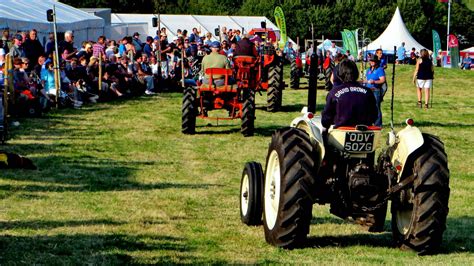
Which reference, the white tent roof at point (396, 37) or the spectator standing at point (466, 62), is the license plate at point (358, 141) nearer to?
the white tent roof at point (396, 37)

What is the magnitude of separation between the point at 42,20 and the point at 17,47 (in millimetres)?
6252

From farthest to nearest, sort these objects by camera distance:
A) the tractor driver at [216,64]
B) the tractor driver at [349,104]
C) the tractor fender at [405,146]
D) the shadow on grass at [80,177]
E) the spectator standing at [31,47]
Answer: the spectator standing at [31,47], the tractor driver at [216,64], the shadow on grass at [80,177], the tractor driver at [349,104], the tractor fender at [405,146]

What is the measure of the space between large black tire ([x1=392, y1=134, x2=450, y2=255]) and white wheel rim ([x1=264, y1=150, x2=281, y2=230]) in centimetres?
123

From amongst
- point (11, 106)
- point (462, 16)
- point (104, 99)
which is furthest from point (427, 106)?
point (462, 16)

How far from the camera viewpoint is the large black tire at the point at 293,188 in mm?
8211

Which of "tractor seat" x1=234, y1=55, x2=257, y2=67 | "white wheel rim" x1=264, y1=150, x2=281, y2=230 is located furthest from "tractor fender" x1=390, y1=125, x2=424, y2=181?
"tractor seat" x1=234, y1=55, x2=257, y2=67

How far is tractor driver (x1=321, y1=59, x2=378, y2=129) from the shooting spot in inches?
340

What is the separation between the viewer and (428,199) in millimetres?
8164

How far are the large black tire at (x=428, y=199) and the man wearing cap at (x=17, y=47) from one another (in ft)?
51.6

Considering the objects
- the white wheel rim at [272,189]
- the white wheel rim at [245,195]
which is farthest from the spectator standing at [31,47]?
the white wheel rim at [272,189]

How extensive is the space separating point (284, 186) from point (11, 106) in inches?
515

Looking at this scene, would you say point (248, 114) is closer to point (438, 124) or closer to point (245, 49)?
point (245, 49)

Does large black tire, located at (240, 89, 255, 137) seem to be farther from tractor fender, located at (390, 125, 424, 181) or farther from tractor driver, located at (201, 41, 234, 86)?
tractor fender, located at (390, 125, 424, 181)

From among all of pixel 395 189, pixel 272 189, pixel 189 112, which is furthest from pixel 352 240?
pixel 189 112
